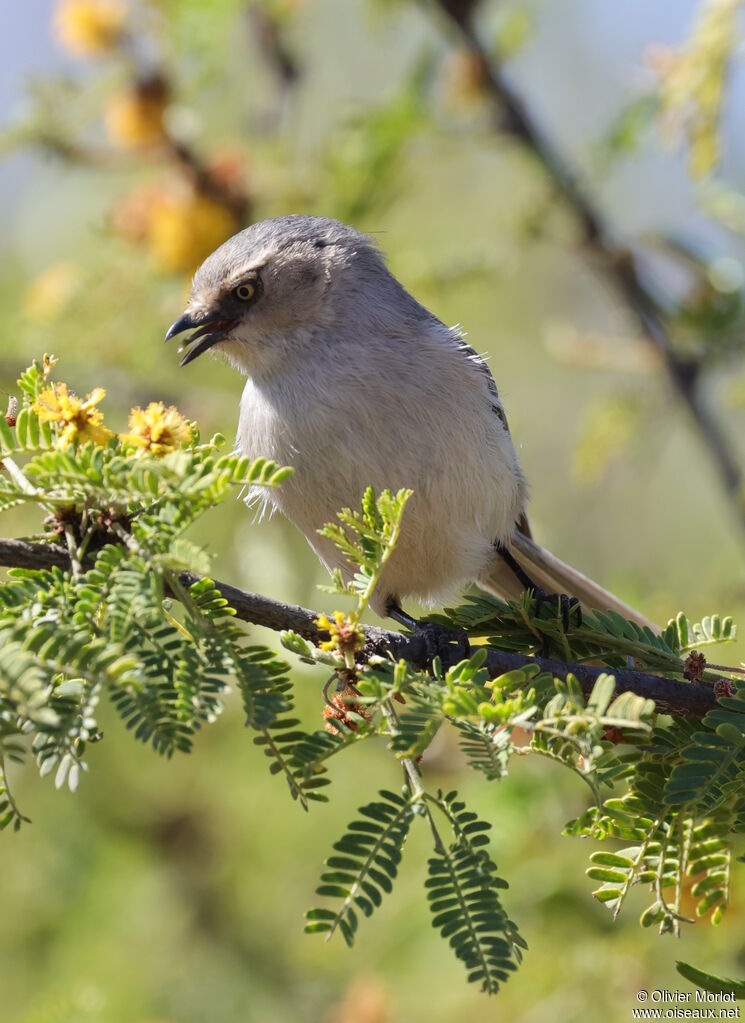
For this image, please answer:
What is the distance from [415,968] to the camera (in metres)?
4.38

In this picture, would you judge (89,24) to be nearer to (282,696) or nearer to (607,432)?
(607,432)

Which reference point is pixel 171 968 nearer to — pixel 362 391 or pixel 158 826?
pixel 158 826

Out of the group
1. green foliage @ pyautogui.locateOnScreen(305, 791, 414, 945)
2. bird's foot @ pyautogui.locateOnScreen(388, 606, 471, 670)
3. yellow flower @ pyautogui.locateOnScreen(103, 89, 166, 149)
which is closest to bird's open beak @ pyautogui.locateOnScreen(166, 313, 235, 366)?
bird's foot @ pyautogui.locateOnScreen(388, 606, 471, 670)

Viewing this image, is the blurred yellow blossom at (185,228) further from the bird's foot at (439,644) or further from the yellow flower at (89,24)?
the bird's foot at (439,644)

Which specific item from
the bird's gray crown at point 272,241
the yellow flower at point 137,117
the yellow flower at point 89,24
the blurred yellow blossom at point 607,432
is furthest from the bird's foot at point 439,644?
the yellow flower at point 89,24

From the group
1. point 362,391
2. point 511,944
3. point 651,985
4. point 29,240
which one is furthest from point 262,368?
point 29,240

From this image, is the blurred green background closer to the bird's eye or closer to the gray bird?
the gray bird

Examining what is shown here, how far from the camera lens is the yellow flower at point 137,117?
4777mm

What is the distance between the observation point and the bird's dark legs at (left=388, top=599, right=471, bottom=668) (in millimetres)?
2438

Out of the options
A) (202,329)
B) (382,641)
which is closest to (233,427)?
(202,329)

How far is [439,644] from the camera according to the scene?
2521 millimetres

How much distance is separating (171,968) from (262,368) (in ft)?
10.3

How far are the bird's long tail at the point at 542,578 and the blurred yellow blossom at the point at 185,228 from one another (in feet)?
6.89

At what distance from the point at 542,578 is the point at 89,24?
333cm
